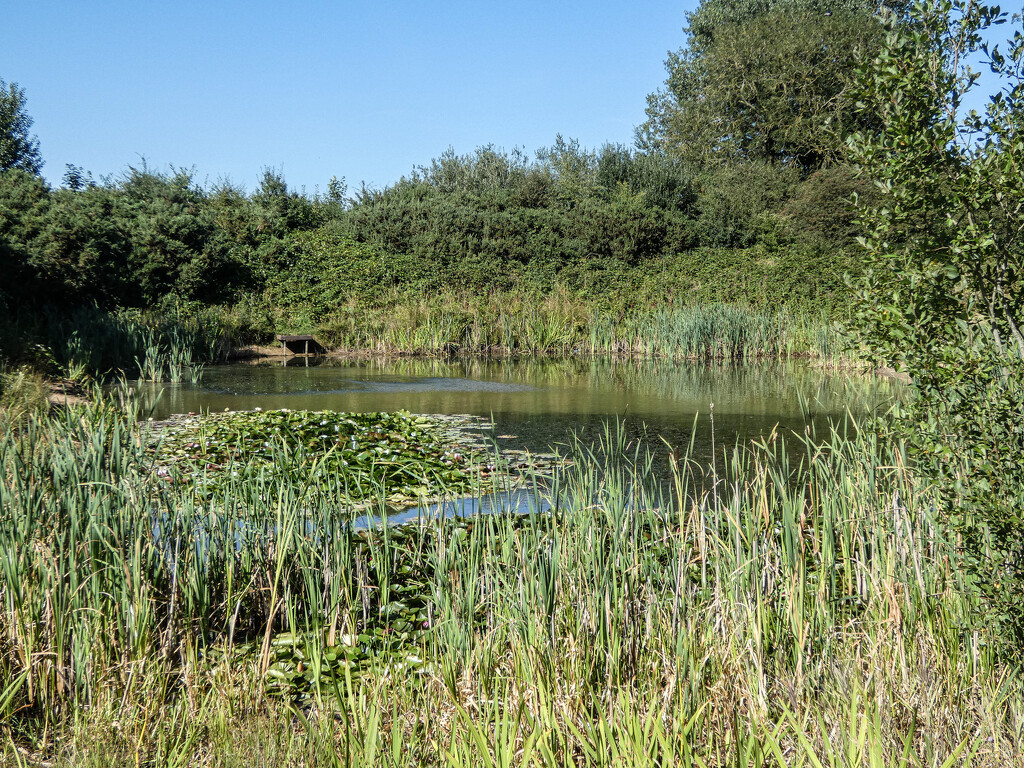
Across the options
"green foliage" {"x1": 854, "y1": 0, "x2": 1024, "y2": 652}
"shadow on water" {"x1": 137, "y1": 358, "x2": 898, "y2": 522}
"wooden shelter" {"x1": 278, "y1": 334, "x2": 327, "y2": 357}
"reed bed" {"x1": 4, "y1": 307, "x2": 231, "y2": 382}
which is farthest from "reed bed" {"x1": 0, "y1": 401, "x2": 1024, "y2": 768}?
"wooden shelter" {"x1": 278, "y1": 334, "x2": 327, "y2": 357}

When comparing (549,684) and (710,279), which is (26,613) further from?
(710,279)

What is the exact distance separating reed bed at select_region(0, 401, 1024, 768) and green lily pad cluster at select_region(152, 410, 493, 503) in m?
1.41

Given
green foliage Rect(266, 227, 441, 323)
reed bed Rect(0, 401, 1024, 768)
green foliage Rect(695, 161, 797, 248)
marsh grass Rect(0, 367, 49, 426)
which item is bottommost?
reed bed Rect(0, 401, 1024, 768)

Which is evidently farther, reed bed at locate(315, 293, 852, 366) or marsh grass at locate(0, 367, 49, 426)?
reed bed at locate(315, 293, 852, 366)

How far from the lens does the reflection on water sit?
820 centimetres

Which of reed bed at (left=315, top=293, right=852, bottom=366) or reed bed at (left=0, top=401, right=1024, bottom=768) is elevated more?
reed bed at (left=315, top=293, right=852, bottom=366)

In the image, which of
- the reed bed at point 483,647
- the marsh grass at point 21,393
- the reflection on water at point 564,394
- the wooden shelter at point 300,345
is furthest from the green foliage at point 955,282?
the wooden shelter at point 300,345

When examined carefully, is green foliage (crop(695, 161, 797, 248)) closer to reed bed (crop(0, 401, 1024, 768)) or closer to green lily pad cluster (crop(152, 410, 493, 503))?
green lily pad cluster (crop(152, 410, 493, 503))

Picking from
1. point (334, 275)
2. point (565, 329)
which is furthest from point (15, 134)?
point (565, 329)

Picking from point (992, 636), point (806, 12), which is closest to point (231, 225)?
point (806, 12)

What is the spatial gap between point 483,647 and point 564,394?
872cm

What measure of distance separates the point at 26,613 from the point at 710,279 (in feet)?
75.5

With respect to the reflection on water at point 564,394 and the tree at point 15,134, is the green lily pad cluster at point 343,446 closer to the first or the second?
the reflection on water at point 564,394

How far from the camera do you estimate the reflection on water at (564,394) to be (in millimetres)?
8195
